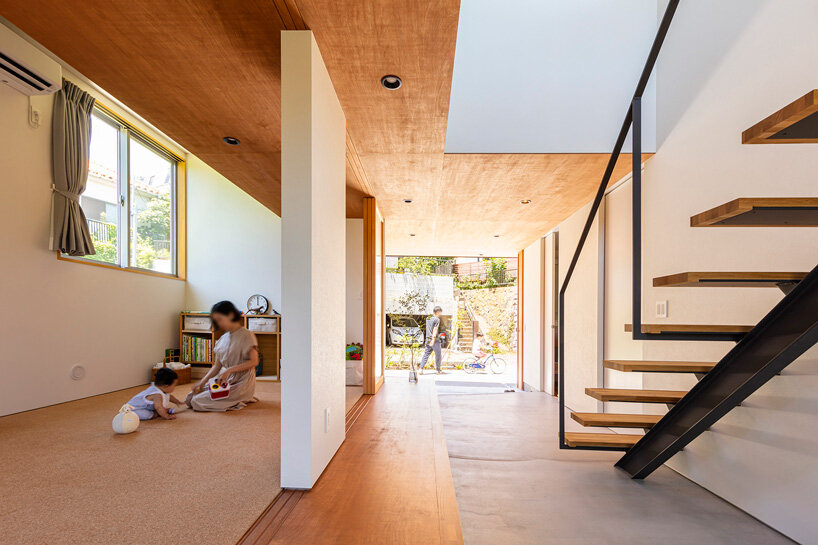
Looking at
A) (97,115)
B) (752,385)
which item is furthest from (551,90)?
(97,115)

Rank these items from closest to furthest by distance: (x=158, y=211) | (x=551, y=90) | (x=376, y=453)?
(x=376, y=453) < (x=551, y=90) < (x=158, y=211)

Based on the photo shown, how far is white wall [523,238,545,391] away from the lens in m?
7.20

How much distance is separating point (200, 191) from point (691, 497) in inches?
280

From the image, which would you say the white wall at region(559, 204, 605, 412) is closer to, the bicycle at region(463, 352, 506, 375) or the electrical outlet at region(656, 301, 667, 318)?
the electrical outlet at region(656, 301, 667, 318)

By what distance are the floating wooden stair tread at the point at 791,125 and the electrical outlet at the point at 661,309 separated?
7.02ft

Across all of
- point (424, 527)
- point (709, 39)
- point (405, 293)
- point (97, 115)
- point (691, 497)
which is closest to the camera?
point (424, 527)

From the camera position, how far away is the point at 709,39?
2.85m

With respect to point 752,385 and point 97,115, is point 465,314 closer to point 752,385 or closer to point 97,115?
point 97,115

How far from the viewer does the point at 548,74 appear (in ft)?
12.8

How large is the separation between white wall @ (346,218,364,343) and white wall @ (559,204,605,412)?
108 inches

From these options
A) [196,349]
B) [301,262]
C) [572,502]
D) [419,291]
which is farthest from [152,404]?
[419,291]

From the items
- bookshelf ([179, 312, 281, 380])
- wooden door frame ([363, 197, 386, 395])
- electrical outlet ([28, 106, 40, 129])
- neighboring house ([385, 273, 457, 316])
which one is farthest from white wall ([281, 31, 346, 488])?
neighboring house ([385, 273, 457, 316])

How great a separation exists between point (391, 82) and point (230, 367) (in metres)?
3.14

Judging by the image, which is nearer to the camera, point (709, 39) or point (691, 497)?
point (691, 497)
